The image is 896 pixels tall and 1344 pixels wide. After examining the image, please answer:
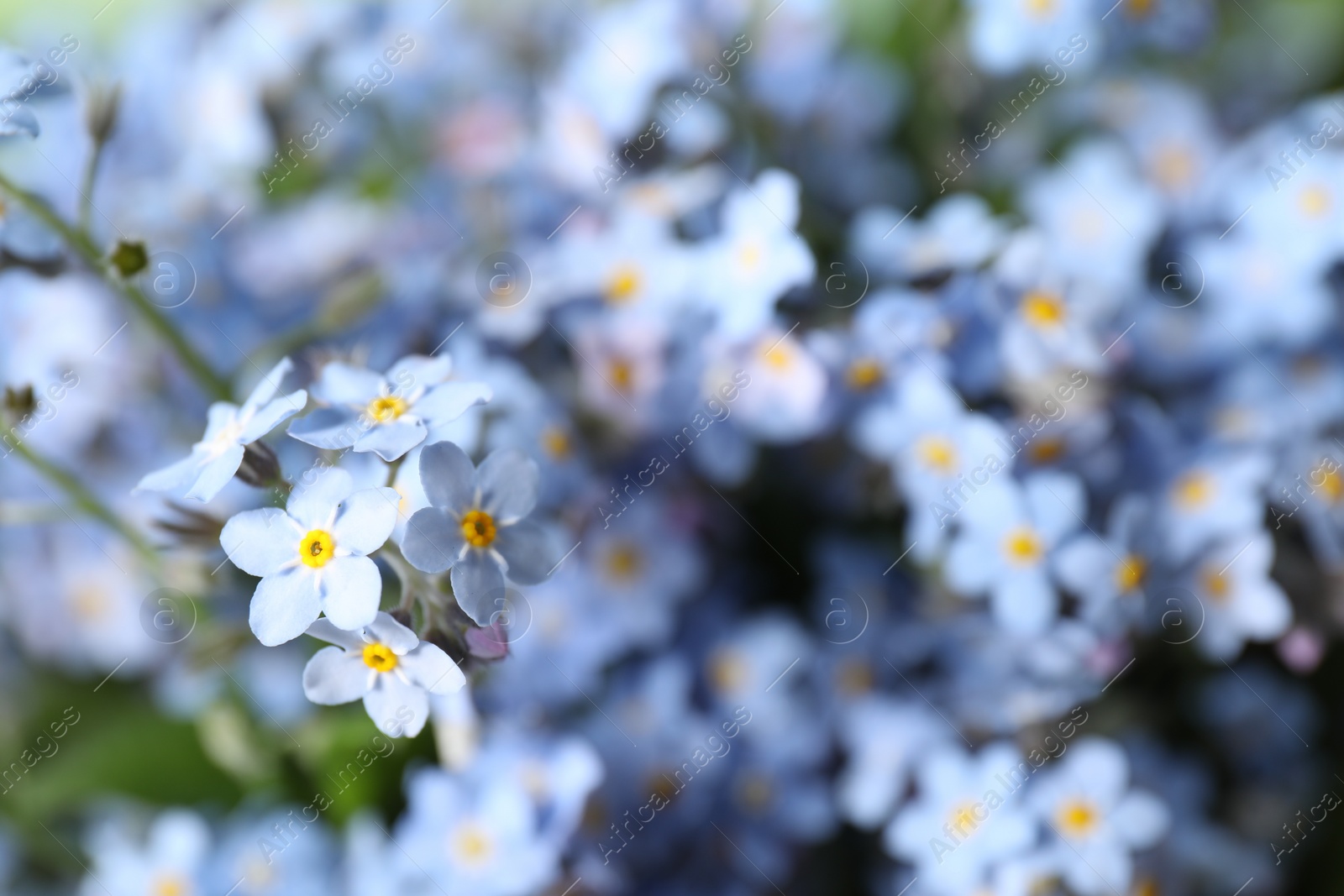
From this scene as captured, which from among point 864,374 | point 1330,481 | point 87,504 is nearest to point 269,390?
point 87,504

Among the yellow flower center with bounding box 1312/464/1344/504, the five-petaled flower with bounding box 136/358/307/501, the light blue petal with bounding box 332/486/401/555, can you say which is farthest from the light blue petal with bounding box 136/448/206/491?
the yellow flower center with bounding box 1312/464/1344/504

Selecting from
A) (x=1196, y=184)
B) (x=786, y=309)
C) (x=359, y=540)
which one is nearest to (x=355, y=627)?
(x=359, y=540)

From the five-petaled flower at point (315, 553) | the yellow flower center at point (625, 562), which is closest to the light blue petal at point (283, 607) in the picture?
the five-petaled flower at point (315, 553)

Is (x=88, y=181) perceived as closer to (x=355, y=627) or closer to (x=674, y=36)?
(x=355, y=627)

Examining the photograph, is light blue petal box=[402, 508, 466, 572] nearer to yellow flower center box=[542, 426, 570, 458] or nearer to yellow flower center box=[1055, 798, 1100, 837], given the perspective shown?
yellow flower center box=[542, 426, 570, 458]

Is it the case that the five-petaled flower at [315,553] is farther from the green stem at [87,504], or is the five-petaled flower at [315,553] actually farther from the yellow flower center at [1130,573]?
the yellow flower center at [1130,573]

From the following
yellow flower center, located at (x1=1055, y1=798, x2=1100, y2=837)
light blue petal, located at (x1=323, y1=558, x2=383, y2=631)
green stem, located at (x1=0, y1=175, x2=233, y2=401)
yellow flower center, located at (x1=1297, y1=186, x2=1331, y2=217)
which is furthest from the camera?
yellow flower center, located at (x1=1297, y1=186, x2=1331, y2=217)
